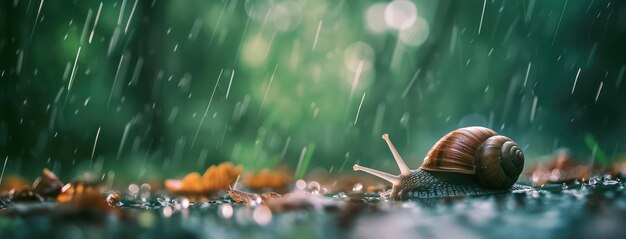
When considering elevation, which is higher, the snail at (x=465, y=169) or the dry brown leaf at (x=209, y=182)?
the snail at (x=465, y=169)

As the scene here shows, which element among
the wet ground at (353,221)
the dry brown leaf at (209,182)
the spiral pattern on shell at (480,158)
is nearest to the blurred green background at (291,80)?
the spiral pattern on shell at (480,158)

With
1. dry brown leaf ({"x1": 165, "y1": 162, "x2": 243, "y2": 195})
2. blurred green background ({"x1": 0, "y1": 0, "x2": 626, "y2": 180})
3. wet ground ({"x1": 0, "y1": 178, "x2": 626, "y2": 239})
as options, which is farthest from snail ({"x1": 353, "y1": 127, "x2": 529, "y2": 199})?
blurred green background ({"x1": 0, "y1": 0, "x2": 626, "y2": 180})

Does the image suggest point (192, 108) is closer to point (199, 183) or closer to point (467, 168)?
point (199, 183)

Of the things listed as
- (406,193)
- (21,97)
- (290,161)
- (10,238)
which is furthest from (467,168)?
(290,161)

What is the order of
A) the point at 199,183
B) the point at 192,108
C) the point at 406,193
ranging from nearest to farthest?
the point at 406,193
the point at 199,183
the point at 192,108

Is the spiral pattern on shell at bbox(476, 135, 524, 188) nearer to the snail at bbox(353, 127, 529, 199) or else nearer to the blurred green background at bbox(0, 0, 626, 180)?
the snail at bbox(353, 127, 529, 199)

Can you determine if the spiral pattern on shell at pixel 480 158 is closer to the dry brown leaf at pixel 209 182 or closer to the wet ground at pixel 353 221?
the wet ground at pixel 353 221
